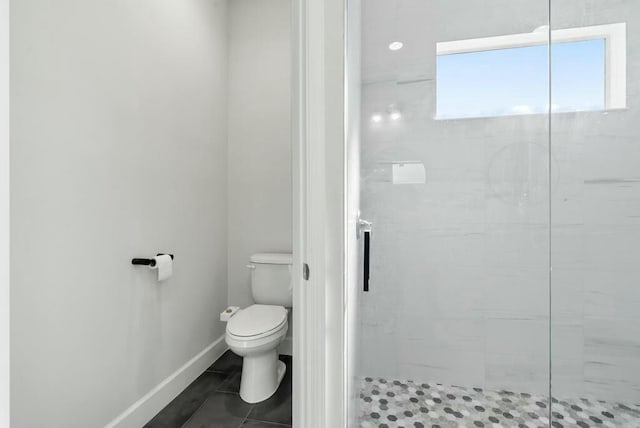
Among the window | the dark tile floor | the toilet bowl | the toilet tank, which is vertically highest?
the window

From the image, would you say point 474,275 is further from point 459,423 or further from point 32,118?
point 32,118

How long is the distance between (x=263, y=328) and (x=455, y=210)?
3.91ft

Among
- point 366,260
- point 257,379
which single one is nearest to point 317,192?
point 366,260

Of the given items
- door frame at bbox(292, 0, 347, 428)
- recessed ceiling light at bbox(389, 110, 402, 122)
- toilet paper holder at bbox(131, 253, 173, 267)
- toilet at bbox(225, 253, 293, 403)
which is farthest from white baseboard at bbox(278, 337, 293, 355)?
recessed ceiling light at bbox(389, 110, 402, 122)

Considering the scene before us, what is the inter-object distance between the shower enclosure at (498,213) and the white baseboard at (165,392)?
1042mm

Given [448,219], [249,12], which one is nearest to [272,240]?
[448,219]

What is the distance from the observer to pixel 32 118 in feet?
3.62

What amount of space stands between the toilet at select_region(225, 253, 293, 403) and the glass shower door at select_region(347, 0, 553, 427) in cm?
51

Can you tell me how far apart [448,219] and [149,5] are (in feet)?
6.20

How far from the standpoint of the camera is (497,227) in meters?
1.64

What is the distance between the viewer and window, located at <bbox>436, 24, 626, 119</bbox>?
55.4 inches

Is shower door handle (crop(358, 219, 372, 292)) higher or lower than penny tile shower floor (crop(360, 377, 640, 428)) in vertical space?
higher

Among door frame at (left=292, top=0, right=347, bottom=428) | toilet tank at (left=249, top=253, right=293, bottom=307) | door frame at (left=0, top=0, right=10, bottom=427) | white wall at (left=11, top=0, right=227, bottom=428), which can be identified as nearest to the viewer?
door frame at (left=0, top=0, right=10, bottom=427)

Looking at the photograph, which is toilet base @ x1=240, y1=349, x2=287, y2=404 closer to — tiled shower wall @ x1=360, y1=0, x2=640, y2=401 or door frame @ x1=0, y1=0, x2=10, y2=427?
tiled shower wall @ x1=360, y1=0, x2=640, y2=401
